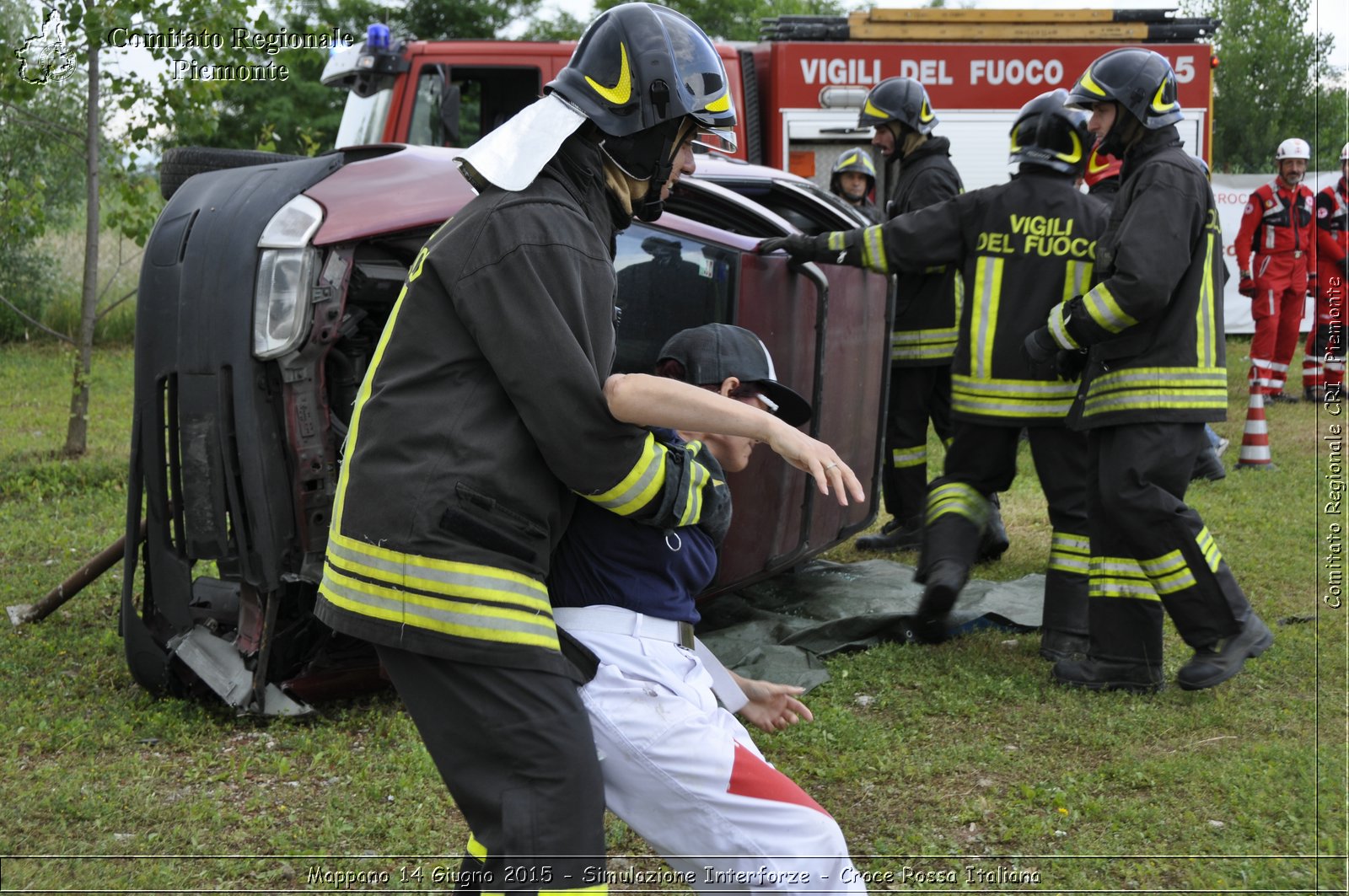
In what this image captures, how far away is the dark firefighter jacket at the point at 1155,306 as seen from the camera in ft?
14.2

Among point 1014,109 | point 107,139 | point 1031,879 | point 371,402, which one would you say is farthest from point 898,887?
point 1014,109

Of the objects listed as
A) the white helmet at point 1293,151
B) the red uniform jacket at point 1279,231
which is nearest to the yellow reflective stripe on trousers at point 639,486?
the red uniform jacket at point 1279,231

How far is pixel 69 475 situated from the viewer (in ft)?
26.7

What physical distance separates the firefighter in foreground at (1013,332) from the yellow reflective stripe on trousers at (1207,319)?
47 cm

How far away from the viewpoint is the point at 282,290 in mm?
3949

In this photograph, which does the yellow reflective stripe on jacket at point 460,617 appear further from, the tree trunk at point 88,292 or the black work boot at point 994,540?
the tree trunk at point 88,292

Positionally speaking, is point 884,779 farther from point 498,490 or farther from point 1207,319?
point 498,490

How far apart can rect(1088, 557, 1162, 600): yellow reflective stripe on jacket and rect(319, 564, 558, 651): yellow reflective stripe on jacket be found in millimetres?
3134

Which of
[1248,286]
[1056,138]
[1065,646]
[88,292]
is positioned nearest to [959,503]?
[1065,646]

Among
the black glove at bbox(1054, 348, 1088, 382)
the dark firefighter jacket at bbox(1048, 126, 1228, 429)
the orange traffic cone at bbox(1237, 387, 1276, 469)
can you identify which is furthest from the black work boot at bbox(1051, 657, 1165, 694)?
the orange traffic cone at bbox(1237, 387, 1276, 469)

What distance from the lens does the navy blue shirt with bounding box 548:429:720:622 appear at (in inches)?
87.0

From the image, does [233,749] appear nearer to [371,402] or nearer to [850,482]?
[371,402]

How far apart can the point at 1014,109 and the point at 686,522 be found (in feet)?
32.0

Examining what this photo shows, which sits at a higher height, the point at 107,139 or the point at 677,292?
the point at 107,139
